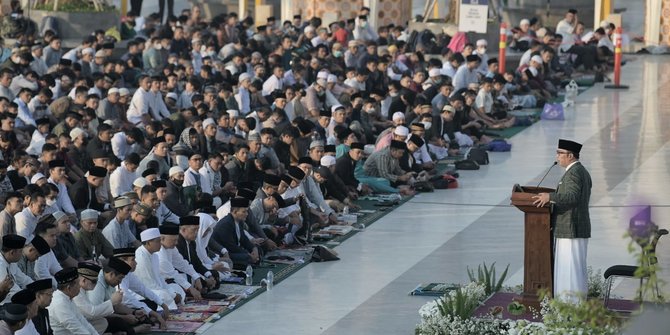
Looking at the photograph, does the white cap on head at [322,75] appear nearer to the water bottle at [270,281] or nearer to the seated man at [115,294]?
the water bottle at [270,281]

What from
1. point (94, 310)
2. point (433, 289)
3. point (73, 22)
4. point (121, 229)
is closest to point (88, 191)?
point (121, 229)

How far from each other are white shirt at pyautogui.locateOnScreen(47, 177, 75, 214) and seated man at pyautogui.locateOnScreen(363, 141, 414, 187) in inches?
171

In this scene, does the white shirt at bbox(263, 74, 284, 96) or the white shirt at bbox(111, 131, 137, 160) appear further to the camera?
the white shirt at bbox(263, 74, 284, 96)

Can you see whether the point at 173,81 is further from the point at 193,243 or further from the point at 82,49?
the point at 193,243

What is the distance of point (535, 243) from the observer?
38.9ft

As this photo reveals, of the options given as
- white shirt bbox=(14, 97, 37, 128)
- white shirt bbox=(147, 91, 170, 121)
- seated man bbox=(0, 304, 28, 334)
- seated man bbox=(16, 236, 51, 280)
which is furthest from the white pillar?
seated man bbox=(0, 304, 28, 334)

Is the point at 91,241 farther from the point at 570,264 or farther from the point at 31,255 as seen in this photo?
the point at 570,264

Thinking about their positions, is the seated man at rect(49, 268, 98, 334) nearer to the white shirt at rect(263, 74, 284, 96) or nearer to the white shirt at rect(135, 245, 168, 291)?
the white shirt at rect(135, 245, 168, 291)

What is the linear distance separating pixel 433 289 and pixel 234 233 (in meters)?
1.95

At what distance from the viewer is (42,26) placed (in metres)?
28.0

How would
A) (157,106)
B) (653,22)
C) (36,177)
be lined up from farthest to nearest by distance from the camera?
(653,22)
(157,106)
(36,177)

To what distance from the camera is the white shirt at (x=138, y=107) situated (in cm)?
2105

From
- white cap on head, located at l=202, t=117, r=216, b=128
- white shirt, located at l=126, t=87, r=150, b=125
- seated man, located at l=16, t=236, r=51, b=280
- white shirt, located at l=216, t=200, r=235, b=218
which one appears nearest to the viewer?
seated man, located at l=16, t=236, r=51, b=280

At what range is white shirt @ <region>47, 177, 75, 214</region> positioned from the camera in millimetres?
15219
